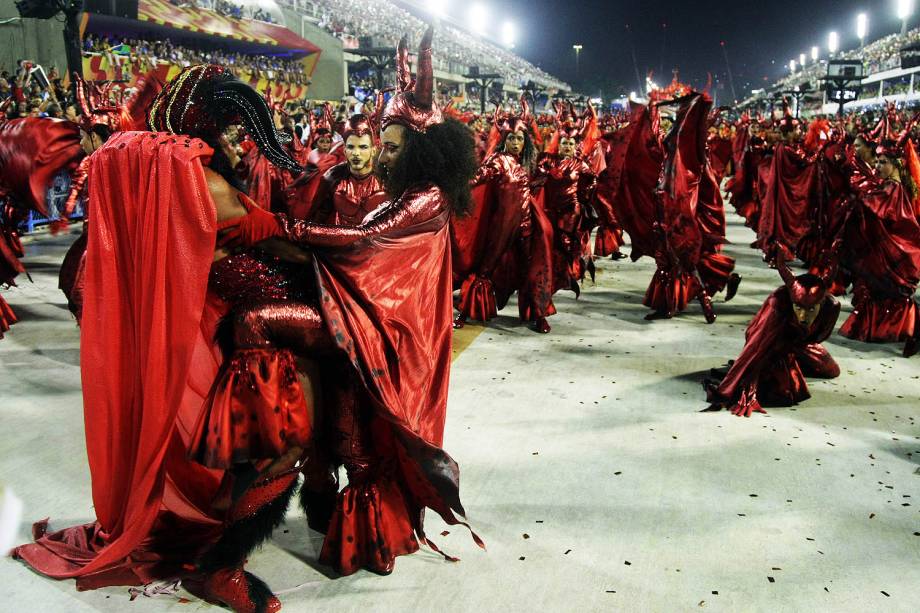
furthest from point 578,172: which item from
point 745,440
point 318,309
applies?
point 318,309

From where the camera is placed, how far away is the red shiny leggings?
108 inches

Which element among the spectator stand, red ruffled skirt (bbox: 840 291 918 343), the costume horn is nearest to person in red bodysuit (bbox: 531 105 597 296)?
red ruffled skirt (bbox: 840 291 918 343)

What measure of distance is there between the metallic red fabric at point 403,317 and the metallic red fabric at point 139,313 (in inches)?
14.3

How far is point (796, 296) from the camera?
5.12m

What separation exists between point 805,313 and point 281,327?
3.73 metres

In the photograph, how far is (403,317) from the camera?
3.00 m

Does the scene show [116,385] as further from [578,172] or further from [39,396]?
[578,172]

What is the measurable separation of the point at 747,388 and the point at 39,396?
4647 millimetres

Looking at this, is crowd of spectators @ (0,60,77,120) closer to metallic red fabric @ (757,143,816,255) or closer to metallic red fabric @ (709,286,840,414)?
metallic red fabric @ (709,286,840,414)

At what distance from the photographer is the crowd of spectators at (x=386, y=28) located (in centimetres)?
3795

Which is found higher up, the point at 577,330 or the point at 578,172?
the point at 578,172

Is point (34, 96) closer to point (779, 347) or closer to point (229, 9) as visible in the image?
point (779, 347)

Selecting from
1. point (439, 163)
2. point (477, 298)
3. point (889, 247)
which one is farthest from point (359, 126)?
point (889, 247)

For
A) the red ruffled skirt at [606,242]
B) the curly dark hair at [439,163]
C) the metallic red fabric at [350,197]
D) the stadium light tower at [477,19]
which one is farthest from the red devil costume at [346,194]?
the stadium light tower at [477,19]
